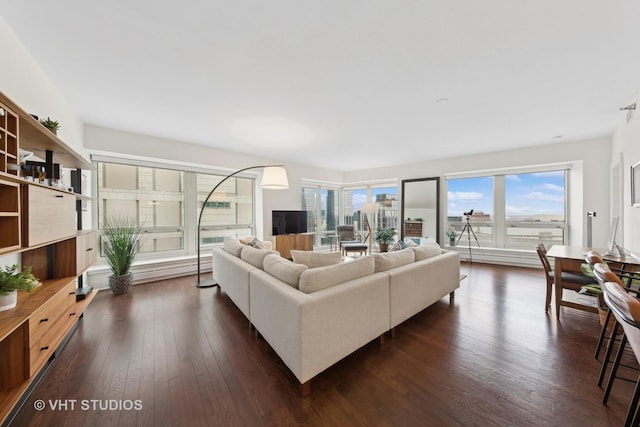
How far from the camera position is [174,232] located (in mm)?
4590

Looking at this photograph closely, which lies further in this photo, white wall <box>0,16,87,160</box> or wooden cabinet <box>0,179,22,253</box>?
white wall <box>0,16,87,160</box>

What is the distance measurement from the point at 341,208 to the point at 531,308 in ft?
17.6

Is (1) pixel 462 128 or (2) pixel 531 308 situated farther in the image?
(1) pixel 462 128

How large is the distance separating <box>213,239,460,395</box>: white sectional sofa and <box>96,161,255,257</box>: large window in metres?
2.38

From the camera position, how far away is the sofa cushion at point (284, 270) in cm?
191

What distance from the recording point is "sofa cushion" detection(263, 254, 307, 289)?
1.91 metres

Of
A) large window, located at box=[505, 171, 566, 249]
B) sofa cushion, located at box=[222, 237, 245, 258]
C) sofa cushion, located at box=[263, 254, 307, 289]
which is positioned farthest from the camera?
large window, located at box=[505, 171, 566, 249]

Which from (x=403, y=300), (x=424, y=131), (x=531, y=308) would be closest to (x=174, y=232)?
(x=403, y=300)

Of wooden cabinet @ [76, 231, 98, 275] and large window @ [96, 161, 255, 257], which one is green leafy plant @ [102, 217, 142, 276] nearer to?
large window @ [96, 161, 255, 257]

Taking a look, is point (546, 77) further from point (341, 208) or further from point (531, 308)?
point (341, 208)

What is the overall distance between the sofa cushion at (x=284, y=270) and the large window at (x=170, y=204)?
10.5ft

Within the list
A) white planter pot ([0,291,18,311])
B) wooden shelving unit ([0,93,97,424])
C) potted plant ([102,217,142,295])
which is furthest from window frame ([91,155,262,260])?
white planter pot ([0,291,18,311])

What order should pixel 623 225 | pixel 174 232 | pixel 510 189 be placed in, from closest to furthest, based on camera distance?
pixel 623 225, pixel 174 232, pixel 510 189

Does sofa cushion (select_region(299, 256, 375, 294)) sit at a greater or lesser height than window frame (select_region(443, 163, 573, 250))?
lesser
